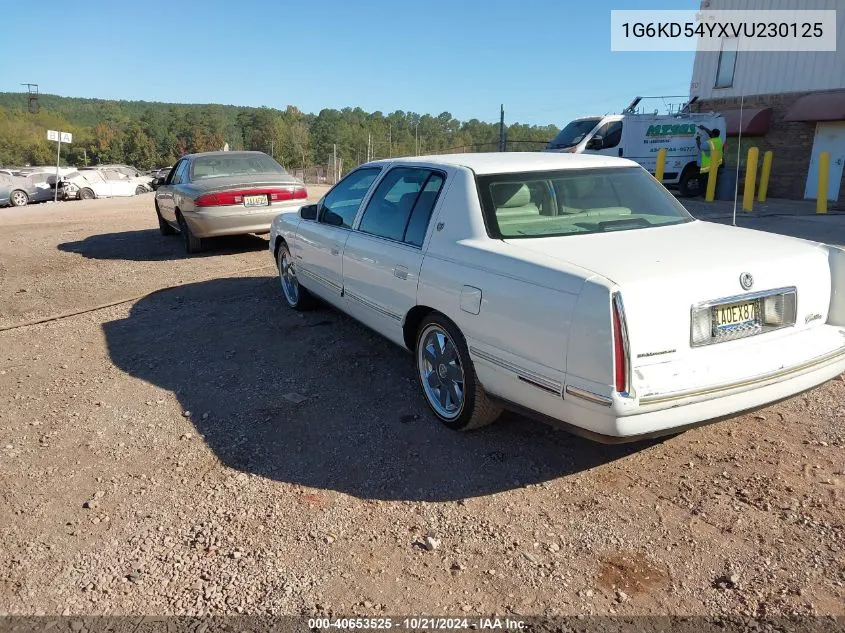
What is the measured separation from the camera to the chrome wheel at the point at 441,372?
3709 millimetres

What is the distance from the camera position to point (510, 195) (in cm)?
379

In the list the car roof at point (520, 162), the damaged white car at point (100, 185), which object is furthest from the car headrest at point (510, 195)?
the damaged white car at point (100, 185)

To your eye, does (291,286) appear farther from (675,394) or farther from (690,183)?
(690,183)

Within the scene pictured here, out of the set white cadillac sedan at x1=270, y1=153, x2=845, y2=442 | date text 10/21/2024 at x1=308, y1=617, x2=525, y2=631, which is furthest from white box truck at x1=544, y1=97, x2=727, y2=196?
date text 10/21/2024 at x1=308, y1=617, x2=525, y2=631

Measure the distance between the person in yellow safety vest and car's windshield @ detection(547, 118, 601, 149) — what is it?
2.93m

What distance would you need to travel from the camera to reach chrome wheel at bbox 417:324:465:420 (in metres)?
3.71

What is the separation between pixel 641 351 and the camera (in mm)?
2668

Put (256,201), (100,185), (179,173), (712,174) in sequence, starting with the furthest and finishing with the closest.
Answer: (100,185) → (712,174) → (179,173) → (256,201)

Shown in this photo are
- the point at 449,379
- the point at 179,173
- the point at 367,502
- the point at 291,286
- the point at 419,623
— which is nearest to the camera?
the point at 419,623

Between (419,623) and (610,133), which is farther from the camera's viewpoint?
(610,133)

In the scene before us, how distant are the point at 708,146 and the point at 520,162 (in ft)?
53.9

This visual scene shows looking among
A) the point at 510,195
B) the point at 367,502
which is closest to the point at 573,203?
the point at 510,195

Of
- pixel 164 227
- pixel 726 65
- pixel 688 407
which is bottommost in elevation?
pixel 164 227

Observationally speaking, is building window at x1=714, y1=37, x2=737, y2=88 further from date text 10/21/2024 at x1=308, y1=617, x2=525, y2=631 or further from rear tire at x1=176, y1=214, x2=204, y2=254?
date text 10/21/2024 at x1=308, y1=617, x2=525, y2=631
